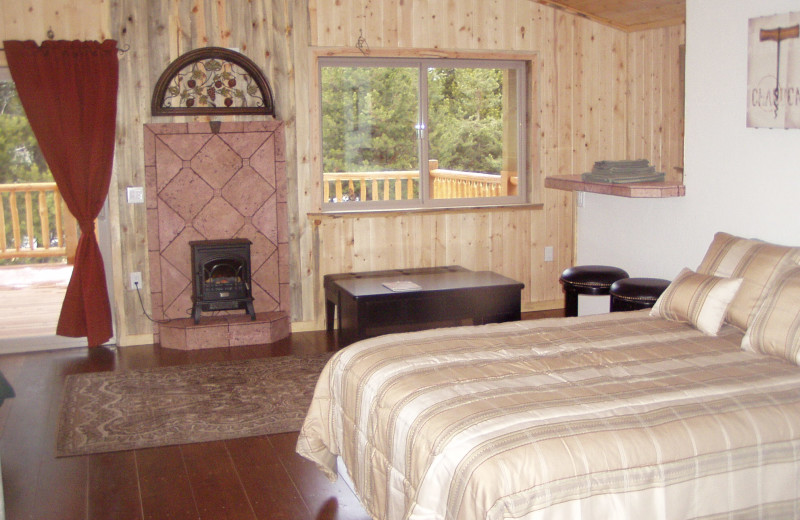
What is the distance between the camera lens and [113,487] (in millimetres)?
3502

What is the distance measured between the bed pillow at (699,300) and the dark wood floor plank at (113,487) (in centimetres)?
237

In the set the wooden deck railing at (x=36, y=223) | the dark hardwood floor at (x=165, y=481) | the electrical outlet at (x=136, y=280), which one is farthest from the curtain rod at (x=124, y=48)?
the dark hardwood floor at (x=165, y=481)

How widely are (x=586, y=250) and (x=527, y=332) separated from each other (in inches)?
71.6

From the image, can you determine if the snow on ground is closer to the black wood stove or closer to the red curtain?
the red curtain

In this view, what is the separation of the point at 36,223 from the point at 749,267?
15.1 feet

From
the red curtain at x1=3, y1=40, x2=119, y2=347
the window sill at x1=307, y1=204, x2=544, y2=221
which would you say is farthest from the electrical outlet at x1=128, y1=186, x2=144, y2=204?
the window sill at x1=307, y1=204, x2=544, y2=221

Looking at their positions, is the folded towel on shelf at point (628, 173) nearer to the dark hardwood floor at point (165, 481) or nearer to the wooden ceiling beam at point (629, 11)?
the wooden ceiling beam at point (629, 11)

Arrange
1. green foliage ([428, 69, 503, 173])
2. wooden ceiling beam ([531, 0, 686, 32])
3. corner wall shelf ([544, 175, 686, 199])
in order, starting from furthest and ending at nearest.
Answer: green foliage ([428, 69, 503, 173]) → wooden ceiling beam ([531, 0, 686, 32]) → corner wall shelf ([544, 175, 686, 199])

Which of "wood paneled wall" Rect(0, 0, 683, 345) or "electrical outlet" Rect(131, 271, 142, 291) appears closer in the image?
"wood paneled wall" Rect(0, 0, 683, 345)

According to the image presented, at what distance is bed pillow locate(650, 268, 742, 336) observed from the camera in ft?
11.3

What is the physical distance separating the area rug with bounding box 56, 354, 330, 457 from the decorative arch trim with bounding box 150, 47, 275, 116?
1787 mm

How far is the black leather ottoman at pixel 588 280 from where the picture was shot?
14.8 ft

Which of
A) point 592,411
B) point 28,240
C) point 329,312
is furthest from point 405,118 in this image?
point 592,411

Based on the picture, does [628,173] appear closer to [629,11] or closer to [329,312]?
[629,11]
